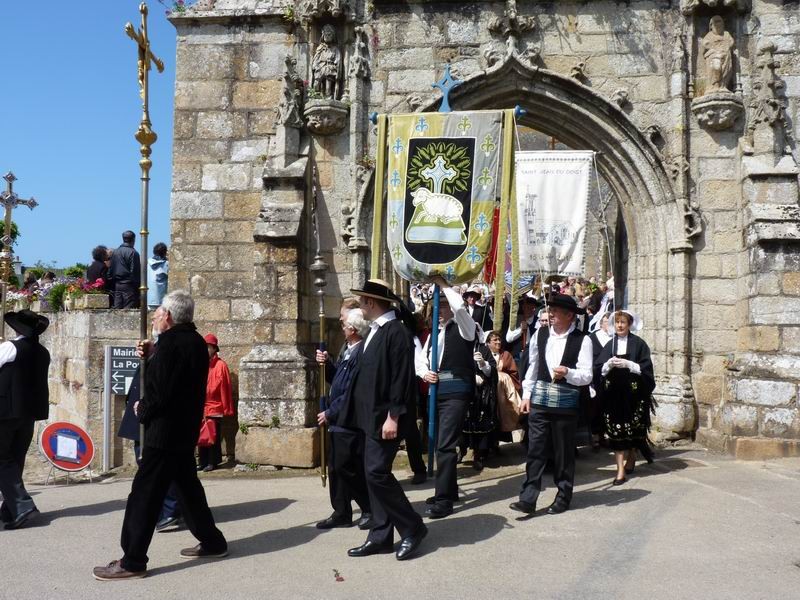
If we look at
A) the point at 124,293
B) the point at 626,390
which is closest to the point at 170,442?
the point at 626,390

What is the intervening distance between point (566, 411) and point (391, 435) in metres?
1.69

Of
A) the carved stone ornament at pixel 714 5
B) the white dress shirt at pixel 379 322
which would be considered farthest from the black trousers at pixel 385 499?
the carved stone ornament at pixel 714 5

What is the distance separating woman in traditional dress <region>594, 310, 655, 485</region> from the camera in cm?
701

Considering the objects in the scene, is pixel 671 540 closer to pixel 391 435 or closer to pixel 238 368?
pixel 391 435

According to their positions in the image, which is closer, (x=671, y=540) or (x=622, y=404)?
(x=671, y=540)

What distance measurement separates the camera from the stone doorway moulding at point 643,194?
8656 millimetres

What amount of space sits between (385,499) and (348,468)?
2.37 ft

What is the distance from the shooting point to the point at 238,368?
880cm

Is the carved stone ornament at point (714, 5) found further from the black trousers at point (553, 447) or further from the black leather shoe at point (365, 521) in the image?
the black leather shoe at point (365, 521)

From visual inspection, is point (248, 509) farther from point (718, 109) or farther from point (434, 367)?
point (718, 109)

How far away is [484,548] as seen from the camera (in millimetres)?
4984

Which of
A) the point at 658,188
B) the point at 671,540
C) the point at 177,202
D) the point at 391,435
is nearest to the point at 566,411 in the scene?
the point at 671,540

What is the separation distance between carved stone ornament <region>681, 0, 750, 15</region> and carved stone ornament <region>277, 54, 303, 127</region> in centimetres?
455

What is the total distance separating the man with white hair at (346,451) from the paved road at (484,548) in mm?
222
